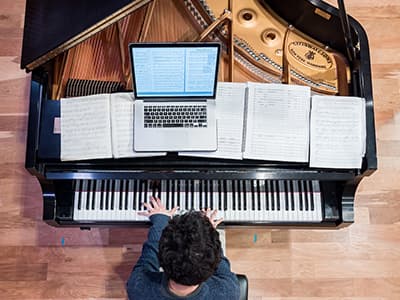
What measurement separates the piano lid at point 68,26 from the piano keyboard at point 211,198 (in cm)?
76

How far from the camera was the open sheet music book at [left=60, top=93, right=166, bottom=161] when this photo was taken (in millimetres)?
2541

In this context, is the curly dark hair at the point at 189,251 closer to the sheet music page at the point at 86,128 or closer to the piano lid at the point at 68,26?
the sheet music page at the point at 86,128

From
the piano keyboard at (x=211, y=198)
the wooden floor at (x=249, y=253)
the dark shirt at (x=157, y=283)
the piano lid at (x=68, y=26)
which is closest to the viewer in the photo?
the dark shirt at (x=157, y=283)

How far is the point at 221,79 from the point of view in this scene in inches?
110

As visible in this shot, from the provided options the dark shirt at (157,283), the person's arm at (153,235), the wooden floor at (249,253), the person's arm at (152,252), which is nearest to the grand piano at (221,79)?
the person's arm at (153,235)

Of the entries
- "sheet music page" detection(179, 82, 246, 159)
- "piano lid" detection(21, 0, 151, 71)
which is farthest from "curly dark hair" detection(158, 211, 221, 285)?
Answer: "piano lid" detection(21, 0, 151, 71)

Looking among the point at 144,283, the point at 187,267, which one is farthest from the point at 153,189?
the point at 187,267

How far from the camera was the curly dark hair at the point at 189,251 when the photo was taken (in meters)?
1.99

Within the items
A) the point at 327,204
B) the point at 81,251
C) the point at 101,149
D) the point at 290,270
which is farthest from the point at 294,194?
the point at 81,251

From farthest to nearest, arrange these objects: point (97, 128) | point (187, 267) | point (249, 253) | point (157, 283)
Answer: point (249, 253) → point (97, 128) → point (157, 283) → point (187, 267)

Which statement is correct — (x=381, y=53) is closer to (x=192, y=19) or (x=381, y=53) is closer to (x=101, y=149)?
(x=192, y=19)

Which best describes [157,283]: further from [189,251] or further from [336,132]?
[336,132]

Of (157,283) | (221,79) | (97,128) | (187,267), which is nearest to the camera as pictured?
(187,267)

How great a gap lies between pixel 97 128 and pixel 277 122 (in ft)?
2.97
